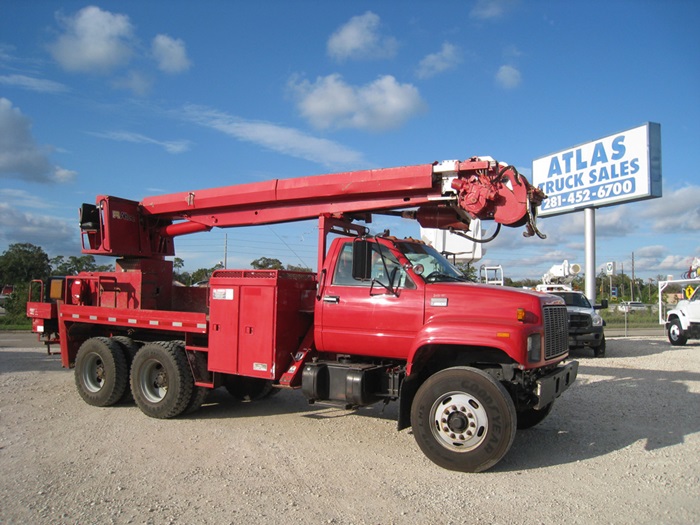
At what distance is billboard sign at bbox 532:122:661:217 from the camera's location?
66.6ft

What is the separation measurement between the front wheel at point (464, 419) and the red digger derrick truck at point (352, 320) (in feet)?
0.04

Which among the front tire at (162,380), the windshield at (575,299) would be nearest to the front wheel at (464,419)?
the front tire at (162,380)

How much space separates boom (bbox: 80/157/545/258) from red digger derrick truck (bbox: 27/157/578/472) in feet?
0.06

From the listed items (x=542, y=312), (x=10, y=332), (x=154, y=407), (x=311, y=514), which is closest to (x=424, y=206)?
(x=542, y=312)

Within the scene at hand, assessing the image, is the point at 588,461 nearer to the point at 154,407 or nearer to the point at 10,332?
the point at 154,407

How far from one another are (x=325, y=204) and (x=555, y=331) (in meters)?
3.27

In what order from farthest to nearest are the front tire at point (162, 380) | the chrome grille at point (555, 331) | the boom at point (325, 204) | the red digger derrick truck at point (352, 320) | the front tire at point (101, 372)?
the front tire at point (101, 372)
the front tire at point (162, 380)
the boom at point (325, 204)
the chrome grille at point (555, 331)
the red digger derrick truck at point (352, 320)

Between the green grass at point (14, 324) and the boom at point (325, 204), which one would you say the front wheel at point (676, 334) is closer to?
the boom at point (325, 204)

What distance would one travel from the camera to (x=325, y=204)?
726cm

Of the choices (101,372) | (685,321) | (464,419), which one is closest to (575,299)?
(685,321)

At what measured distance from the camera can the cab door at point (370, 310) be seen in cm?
602

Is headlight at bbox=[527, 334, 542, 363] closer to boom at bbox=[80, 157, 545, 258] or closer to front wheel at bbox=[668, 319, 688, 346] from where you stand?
boom at bbox=[80, 157, 545, 258]

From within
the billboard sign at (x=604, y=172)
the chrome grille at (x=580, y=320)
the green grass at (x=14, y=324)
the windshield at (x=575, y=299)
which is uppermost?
the billboard sign at (x=604, y=172)

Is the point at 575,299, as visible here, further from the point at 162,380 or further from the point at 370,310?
the point at 162,380
